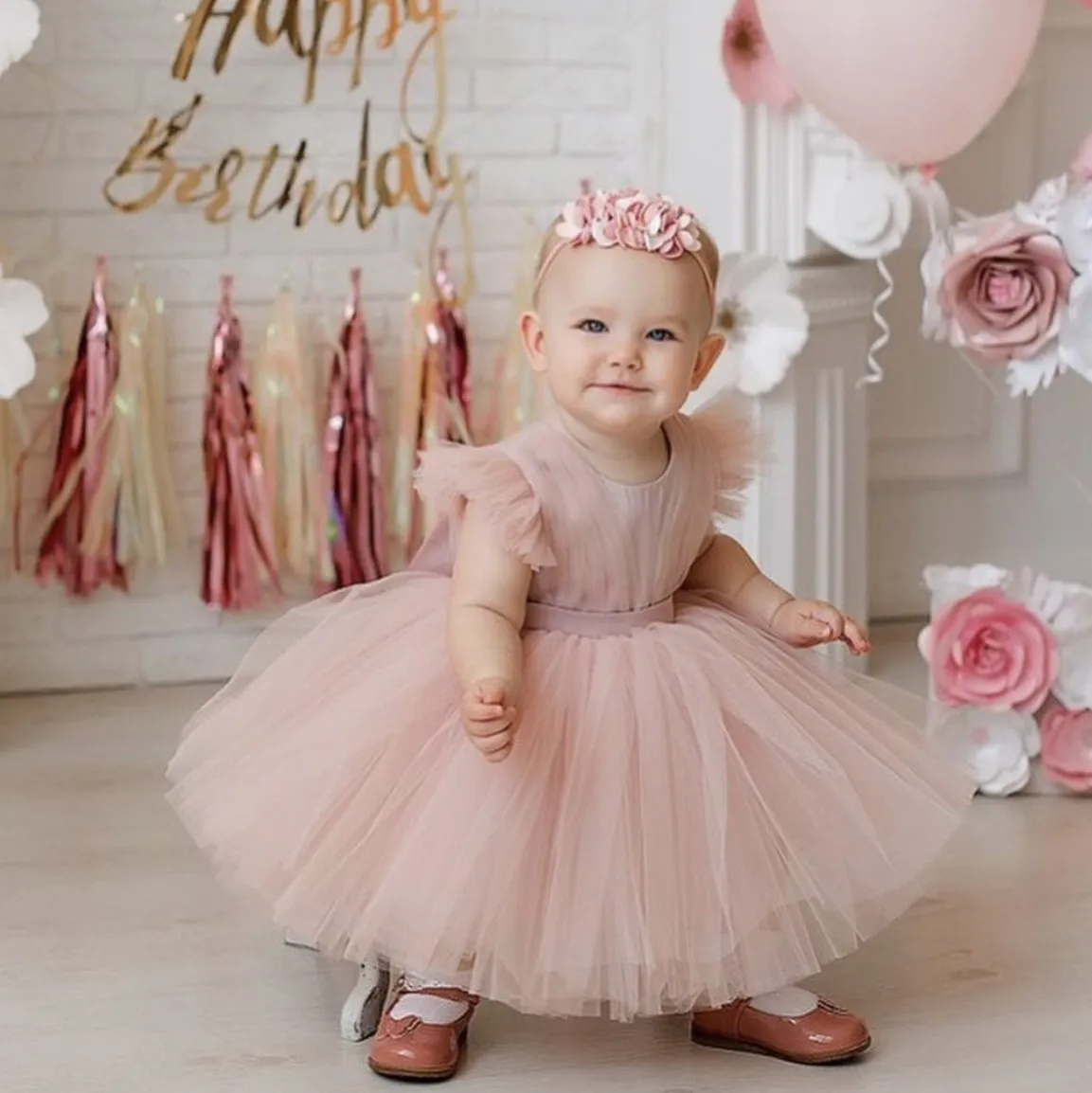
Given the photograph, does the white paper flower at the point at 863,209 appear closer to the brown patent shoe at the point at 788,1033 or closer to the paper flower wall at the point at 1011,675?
the paper flower wall at the point at 1011,675

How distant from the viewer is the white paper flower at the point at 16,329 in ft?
6.66

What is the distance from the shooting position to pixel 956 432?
2.77m

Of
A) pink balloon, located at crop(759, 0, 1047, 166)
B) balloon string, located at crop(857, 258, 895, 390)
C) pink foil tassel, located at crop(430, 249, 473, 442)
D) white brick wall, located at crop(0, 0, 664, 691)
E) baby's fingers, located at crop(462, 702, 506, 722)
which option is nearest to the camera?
baby's fingers, located at crop(462, 702, 506, 722)

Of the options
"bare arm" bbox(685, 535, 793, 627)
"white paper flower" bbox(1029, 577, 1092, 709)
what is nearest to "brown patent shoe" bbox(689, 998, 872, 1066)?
"bare arm" bbox(685, 535, 793, 627)

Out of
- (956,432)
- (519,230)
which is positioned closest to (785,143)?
(519,230)

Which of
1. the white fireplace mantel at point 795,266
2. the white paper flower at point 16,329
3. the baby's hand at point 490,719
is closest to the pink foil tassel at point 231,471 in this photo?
the white paper flower at point 16,329

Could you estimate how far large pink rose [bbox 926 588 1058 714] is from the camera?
2012mm

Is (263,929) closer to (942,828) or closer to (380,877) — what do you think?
(380,877)

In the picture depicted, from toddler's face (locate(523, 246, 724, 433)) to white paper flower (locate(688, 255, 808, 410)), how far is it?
2.79 ft

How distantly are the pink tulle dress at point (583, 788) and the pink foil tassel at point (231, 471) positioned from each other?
915 millimetres

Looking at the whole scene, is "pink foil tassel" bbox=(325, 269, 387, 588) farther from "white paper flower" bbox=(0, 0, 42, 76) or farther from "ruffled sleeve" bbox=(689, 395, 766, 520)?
"ruffled sleeve" bbox=(689, 395, 766, 520)

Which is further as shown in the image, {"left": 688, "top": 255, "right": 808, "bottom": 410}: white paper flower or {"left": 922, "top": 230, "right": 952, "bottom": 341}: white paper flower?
{"left": 688, "top": 255, "right": 808, "bottom": 410}: white paper flower

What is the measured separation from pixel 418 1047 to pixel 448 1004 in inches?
1.7

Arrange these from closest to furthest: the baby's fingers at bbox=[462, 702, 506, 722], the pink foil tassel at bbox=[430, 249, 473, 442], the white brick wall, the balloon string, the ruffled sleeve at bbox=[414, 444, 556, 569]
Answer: the baby's fingers at bbox=[462, 702, 506, 722] < the ruffled sleeve at bbox=[414, 444, 556, 569] < the balloon string < the white brick wall < the pink foil tassel at bbox=[430, 249, 473, 442]
